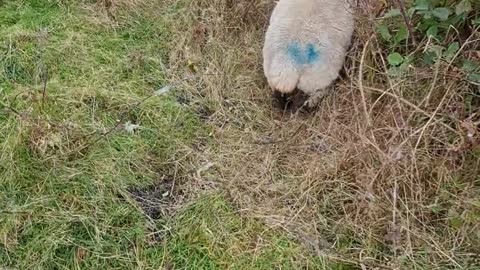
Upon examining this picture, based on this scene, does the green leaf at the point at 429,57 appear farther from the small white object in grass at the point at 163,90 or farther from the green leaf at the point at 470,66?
the small white object in grass at the point at 163,90

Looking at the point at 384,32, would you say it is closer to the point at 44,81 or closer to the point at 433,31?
the point at 433,31

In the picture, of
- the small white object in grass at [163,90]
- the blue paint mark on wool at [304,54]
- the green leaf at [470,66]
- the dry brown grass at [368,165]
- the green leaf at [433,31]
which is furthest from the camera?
the small white object in grass at [163,90]

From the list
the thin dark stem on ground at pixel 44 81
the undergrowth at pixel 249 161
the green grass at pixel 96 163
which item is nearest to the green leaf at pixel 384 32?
the undergrowth at pixel 249 161

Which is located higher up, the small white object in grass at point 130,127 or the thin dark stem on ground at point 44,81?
the thin dark stem on ground at point 44,81

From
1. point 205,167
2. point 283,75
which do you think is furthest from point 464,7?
point 205,167

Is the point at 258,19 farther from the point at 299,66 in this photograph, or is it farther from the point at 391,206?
the point at 391,206

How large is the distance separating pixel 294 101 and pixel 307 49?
0.24m

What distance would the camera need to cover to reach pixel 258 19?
140 inches

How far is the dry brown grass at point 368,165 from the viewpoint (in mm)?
2422

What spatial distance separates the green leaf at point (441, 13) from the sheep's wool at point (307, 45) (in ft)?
1.75

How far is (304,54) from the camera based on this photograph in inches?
115

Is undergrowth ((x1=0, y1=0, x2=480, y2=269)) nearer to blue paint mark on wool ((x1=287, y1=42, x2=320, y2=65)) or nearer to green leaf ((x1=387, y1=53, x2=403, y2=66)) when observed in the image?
green leaf ((x1=387, y1=53, x2=403, y2=66))

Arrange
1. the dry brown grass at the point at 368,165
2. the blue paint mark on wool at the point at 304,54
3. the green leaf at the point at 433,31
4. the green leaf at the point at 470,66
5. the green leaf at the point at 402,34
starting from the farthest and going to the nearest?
1. the blue paint mark on wool at the point at 304,54
2. the green leaf at the point at 402,34
3. the green leaf at the point at 433,31
4. the green leaf at the point at 470,66
5. the dry brown grass at the point at 368,165

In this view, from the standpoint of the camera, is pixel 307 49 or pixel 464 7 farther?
pixel 307 49
